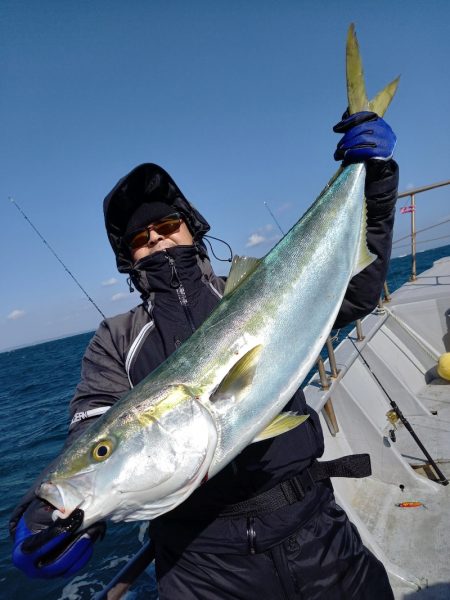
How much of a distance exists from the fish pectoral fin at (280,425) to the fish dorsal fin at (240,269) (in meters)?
0.80

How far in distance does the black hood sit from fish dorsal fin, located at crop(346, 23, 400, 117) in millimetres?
1386

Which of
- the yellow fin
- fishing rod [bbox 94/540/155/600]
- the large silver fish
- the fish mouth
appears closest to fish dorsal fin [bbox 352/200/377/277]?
the large silver fish

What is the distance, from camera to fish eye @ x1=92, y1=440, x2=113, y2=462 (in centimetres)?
167

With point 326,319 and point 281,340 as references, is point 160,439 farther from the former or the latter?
point 326,319

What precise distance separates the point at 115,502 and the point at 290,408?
3.84ft

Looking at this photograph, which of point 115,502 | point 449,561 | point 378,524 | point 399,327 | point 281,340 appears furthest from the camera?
point 399,327

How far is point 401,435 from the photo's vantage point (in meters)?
5.36

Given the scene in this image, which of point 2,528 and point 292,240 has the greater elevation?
point 292,240

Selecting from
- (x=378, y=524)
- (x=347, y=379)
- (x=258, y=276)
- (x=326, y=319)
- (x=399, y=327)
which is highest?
(x=258, y=276)

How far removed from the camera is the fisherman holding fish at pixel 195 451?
161 centimetres

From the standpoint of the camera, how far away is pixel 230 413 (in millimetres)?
1767

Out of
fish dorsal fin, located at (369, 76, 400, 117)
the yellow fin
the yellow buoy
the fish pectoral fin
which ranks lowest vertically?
the yellow buoy

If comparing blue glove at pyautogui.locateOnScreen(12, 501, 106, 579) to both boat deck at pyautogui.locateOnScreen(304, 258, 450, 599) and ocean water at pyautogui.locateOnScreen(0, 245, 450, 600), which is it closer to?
boat deck at pyautogui.locateOnScreen(304, 258, 450, 599)

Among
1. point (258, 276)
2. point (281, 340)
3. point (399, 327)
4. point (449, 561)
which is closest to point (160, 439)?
point (281, 340)
